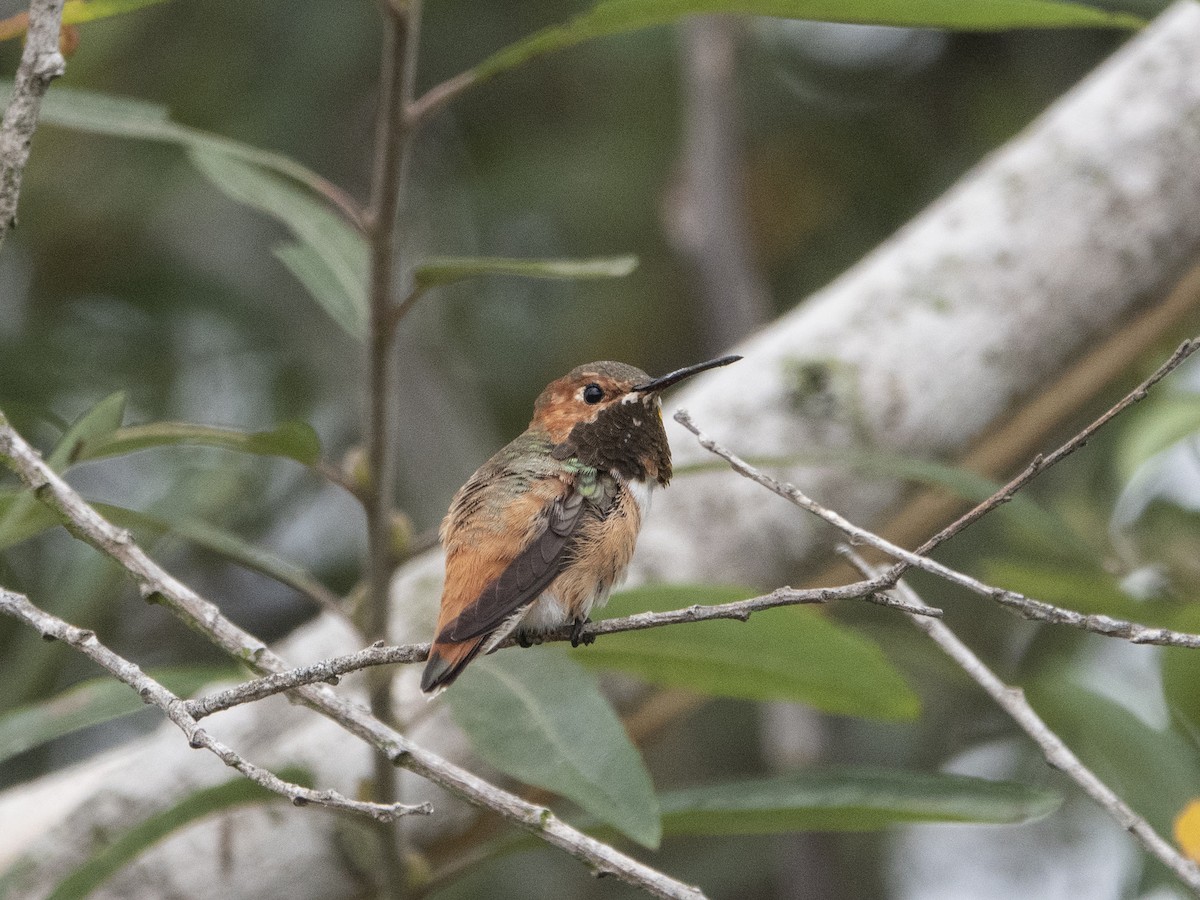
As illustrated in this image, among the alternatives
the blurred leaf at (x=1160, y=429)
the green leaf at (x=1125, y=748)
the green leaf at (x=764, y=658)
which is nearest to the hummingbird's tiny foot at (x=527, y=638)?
the green leaf at (x=764, y=658)

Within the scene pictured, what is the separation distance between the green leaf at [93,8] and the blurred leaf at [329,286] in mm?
644

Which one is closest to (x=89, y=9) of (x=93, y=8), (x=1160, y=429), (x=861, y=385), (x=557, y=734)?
(x=93, y=8)

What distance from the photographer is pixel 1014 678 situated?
4078 millimetres

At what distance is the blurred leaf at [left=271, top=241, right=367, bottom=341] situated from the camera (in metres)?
2.87

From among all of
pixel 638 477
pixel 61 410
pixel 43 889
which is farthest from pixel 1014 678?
pixel 61 410

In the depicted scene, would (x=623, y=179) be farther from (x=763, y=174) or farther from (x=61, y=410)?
(x=61, y=410)

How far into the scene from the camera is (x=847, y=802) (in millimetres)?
2701

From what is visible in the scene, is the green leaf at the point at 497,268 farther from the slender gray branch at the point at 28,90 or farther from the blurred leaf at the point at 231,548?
the slender gray branch at the point at 28,90

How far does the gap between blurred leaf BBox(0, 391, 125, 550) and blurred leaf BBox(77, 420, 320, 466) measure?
88mm

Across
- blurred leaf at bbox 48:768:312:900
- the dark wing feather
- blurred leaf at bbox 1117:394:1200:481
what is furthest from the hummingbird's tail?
blurred leaf at bbox 1117:394:1200:481

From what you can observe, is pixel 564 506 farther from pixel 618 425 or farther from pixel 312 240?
pixel 312 240

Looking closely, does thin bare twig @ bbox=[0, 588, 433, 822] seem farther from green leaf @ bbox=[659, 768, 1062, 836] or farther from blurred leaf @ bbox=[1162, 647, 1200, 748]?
blurred leaf @ bbox=[1162, 647, 1200, 748]

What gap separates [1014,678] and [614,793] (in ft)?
6.82

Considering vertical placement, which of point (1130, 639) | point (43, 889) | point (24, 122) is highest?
point (24, 122)
